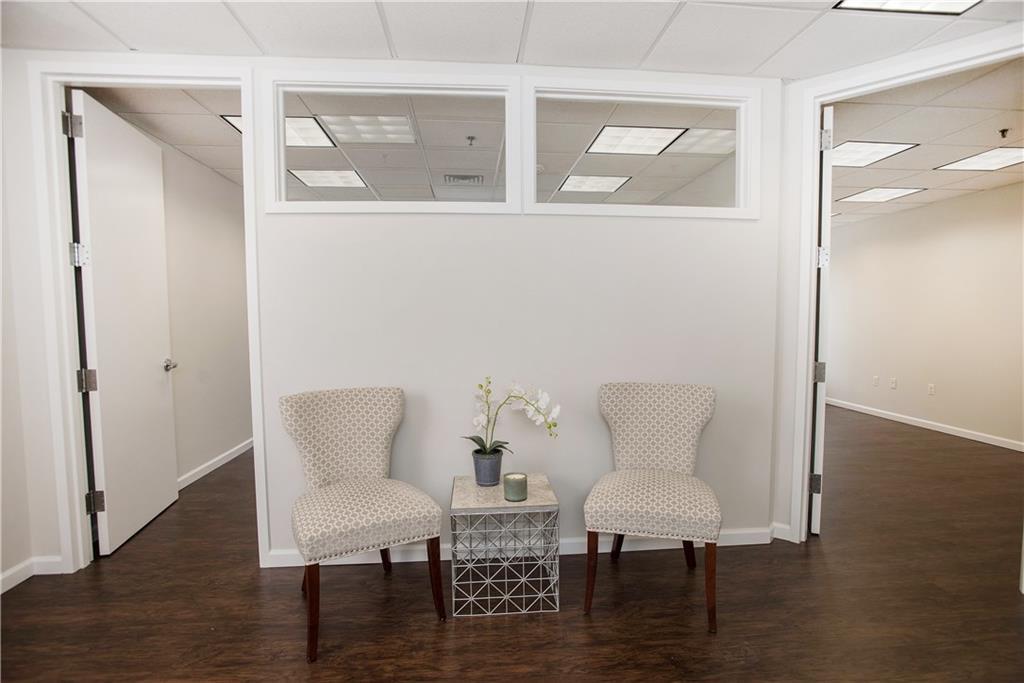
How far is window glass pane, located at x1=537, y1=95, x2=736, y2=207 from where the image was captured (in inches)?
124

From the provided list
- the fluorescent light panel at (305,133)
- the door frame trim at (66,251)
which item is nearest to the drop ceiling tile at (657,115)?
the fluorescent light panel at (305,133)

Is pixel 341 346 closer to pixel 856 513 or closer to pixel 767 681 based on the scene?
pixel 767 681

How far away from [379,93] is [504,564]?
97.3 inches

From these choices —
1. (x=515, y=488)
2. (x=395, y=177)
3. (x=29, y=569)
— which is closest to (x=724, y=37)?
(x=515, y=488)

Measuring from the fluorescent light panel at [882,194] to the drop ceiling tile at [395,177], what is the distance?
4.73 metres

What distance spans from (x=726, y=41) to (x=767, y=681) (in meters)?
2.70

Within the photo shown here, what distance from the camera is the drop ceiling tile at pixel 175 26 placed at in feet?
6.38

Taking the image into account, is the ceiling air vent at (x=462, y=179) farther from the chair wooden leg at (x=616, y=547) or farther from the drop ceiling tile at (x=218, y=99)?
the chair wooden leg at (x=616, y=547)

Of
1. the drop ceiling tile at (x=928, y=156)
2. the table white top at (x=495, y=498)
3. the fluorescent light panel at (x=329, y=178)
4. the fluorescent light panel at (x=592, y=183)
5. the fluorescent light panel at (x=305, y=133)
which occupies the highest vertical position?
the fluorescent light panel at (x=592, y=183)

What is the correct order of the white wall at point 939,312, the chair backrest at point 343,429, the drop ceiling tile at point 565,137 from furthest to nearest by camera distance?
the white wall at point 939,312 < the drop ceiling tile at point 565,137 < the chair backrest at point 343,429

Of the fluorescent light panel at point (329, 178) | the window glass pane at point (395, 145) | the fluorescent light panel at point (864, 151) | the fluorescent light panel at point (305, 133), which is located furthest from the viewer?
the fluorescent light panel at point (329, 178)

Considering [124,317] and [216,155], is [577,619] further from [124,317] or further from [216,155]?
[216,155]

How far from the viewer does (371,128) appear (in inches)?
133

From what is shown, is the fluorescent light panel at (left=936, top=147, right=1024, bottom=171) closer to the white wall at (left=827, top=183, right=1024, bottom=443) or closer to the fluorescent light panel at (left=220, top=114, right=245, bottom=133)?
the white wall at (left=827, top=183, right=1024, bottom=443)
